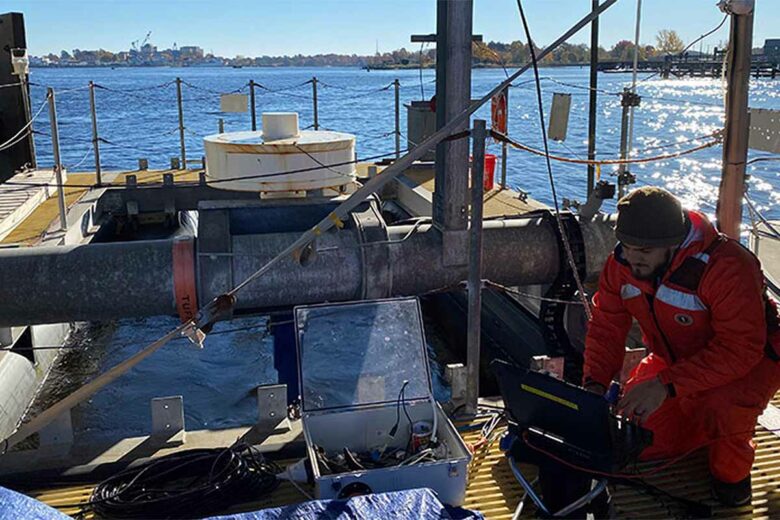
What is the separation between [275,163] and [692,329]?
384cm

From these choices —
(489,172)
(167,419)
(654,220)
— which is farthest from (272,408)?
(489,172)

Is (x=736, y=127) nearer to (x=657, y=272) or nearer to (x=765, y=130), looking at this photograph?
(x=765, y=130)

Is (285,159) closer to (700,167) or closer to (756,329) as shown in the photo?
(756,329)

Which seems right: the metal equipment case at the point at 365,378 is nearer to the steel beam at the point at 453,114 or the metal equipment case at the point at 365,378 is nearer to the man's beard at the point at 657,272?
the steel beam at the point at 453,114

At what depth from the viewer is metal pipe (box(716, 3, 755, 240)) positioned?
434 cm

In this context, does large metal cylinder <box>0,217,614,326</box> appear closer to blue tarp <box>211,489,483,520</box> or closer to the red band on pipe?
the red band on pipe

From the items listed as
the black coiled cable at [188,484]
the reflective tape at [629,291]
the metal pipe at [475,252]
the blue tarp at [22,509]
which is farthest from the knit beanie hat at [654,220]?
the blue tarp at [22,509]

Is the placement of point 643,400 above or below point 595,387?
above

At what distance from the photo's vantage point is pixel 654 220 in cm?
347

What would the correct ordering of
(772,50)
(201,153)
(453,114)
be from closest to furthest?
1. (453,114)
2. (201,153)
3. (772,50)

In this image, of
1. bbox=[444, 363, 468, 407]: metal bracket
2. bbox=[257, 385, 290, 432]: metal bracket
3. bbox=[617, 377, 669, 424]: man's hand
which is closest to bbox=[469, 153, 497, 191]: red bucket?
bbox=[444, 363, 468, 407]: metal bracket

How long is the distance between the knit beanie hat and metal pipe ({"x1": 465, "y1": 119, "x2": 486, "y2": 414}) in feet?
3.26

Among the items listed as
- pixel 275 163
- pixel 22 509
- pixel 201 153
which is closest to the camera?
pixel 22 509

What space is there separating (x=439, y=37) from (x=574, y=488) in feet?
9.81
